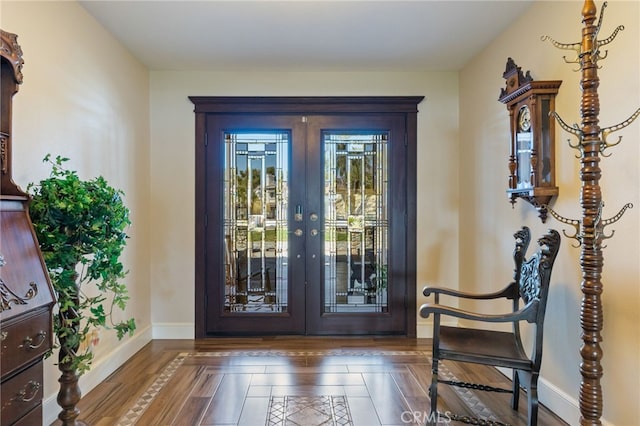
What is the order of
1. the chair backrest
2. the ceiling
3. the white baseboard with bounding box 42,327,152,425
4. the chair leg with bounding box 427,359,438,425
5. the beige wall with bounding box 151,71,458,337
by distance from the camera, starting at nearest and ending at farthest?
1. the chair backrest
2. the chair leg with bounding box 427,359,438,425
3. the white baseboard with bounding box 42,327,152,425
4. the ceiling
5. the beige wall with bounding box 151,71,458,337

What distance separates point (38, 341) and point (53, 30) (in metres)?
1.80

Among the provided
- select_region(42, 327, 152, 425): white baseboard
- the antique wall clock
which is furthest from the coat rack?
select_region(42, 327, 152, 425): white baseboard

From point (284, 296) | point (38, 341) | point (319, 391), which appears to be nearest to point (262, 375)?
point (319, 391)

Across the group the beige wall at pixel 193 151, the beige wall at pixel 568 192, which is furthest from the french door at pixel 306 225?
the beige wall at pixel 568 192

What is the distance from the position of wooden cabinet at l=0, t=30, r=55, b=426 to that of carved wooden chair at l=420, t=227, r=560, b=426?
1757 millimetres

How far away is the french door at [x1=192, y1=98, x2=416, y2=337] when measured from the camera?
362 cm

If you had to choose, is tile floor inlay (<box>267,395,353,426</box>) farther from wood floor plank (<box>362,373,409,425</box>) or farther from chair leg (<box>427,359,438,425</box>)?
chair leg (<box>427,359,438,425</box>)

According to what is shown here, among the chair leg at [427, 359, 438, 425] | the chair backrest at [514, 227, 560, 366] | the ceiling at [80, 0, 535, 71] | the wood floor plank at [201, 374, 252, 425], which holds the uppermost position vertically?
the ceiling at [80, 0, 535, 71]

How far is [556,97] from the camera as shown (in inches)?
88.4

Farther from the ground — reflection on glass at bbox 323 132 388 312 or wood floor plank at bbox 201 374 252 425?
reflection on glass at bbox 323 132 388 312

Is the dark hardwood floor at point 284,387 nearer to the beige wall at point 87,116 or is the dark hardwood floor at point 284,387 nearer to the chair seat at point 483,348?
the beige wall at point 87,116

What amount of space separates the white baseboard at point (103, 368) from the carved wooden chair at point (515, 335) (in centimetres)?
213

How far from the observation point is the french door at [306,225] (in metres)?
3.62

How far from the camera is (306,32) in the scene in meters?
2.83
